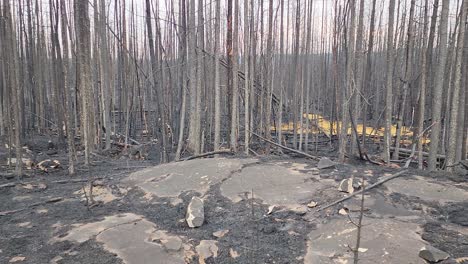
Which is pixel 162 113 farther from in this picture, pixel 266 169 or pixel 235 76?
pixel 266 169

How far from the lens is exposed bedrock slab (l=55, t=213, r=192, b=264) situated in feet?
11.4

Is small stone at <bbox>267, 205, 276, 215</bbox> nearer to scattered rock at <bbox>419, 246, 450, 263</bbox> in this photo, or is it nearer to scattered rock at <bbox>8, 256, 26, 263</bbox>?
scattered rock at <bbox>419, 246, 450, 263</bbox>

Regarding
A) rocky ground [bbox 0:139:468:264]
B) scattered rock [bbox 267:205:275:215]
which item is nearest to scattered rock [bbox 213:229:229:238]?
rocky ground [bbox 0:139:468:264]

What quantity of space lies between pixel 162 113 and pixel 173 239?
4117 millimetres

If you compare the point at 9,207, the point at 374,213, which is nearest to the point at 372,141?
the point at 374,213

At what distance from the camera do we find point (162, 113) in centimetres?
758

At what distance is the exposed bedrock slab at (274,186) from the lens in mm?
4604

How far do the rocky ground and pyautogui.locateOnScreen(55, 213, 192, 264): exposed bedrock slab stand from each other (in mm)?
11

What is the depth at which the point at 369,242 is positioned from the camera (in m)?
3.47

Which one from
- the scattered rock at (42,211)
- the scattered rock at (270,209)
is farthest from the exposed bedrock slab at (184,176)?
the scattered rock at (42,211)

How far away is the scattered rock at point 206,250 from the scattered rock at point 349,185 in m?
1.79

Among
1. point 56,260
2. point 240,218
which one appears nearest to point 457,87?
point 240,218

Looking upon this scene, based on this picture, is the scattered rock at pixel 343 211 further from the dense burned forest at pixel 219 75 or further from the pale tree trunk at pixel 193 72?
the pale tree trunk at pixel 193 72

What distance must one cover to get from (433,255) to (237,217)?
6.80 feet
